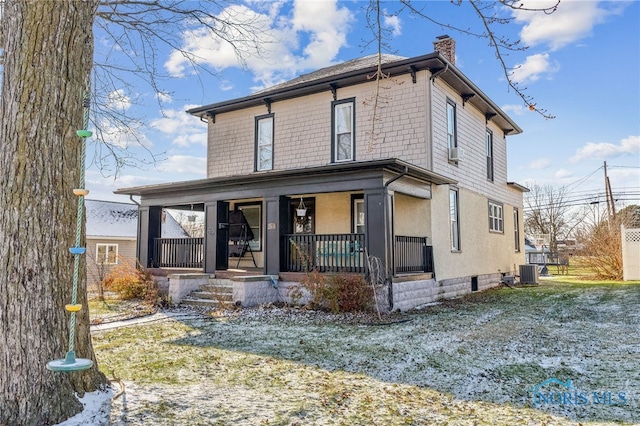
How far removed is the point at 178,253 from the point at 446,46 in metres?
10.1

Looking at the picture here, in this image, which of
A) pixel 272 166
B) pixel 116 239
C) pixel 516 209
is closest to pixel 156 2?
pixel 272 166

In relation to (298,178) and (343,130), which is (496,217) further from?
(298,178)

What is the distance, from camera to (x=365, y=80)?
39.9ft

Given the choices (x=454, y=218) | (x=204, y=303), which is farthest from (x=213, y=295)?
(x=454, y=218)

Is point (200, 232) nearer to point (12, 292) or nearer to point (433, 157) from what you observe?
point (433, 157)

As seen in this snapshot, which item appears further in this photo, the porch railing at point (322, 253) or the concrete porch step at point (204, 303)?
the concrete porch step at point (204, 303)

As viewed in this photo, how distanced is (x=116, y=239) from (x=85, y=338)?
22462 millimetres

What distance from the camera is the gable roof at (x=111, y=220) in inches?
950

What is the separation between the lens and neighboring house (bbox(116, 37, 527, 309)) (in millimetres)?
10312

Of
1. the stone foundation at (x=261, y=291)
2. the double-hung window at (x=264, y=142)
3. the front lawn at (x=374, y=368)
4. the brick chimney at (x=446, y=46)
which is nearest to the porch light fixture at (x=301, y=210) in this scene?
the double-hung window at (x=264, y=142)

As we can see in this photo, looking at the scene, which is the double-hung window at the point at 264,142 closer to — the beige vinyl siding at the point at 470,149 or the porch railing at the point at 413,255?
the beige vinyl siding at the point at 470,149

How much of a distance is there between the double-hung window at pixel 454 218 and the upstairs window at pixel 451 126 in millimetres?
1330

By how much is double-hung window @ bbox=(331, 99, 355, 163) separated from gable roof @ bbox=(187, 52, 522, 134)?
57 cm

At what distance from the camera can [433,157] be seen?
37.6 feet
